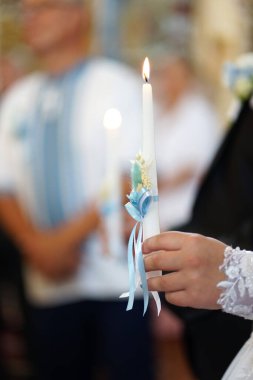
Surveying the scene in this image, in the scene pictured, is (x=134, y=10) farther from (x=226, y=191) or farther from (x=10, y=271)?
(x=226, y=191)

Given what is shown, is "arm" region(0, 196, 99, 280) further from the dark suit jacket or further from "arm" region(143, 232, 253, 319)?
"arm" region(143, 232, 253, 319)

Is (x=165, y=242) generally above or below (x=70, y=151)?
below

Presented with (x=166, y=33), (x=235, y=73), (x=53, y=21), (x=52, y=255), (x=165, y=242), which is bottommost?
(x=52, y=255)

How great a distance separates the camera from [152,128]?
1.01 m

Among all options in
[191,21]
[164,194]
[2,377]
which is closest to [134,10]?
→ [191,21]

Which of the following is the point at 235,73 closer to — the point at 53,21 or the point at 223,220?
the point at 223,220

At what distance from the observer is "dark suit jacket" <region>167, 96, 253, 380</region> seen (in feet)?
5.40

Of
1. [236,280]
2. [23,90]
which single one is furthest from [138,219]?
[23,90]

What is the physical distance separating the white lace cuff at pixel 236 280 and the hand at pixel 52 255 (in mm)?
1384

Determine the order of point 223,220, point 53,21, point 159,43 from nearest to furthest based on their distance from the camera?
point 223,220 < point 53,21 < point 159,43

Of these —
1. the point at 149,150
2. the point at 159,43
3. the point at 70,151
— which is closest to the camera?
the point at 149,150

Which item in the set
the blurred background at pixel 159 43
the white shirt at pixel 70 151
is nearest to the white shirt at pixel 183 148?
the blurred background at pixel 159 43

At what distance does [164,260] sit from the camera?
105 cm

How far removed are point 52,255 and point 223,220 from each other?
0.76m
